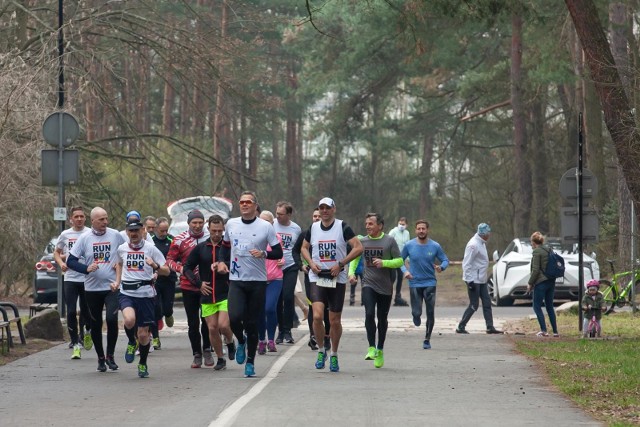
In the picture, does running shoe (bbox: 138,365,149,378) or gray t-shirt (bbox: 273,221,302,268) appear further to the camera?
gray t-shirt (bbox: 273,221,302,268)

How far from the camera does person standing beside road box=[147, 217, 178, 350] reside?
19.4 meters

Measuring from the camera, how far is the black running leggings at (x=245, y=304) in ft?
51.3

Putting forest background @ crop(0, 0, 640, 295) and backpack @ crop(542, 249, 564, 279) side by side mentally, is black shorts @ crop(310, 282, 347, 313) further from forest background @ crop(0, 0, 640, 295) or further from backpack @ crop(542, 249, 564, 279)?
backpack @ crop(542, 249, 564, 279)

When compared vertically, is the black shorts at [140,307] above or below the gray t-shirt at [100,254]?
below

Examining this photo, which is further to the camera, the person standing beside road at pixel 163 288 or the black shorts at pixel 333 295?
the person standing beside road at pixel 163 288

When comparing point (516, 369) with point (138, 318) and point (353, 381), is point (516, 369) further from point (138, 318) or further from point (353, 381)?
point (138, 318)

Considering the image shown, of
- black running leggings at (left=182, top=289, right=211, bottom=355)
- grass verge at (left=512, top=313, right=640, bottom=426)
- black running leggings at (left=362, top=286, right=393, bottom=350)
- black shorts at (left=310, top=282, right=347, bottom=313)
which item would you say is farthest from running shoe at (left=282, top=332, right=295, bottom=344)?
black shorts at (left=310, top=282, right=347, bottom=313)

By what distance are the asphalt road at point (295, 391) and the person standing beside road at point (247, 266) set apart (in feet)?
2.11

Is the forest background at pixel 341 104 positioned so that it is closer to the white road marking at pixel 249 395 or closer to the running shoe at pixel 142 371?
the white road marking at pixel 249 395

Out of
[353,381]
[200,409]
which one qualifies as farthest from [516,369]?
[200,409]

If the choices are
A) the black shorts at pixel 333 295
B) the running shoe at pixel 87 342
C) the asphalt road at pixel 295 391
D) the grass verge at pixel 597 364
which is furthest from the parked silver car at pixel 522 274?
the black shorts at pixel 333 295

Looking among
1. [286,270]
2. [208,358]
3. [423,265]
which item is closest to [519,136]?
[423,265]

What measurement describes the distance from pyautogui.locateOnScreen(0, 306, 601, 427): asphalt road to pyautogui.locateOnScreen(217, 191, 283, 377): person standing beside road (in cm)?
64

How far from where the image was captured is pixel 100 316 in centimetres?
1686
